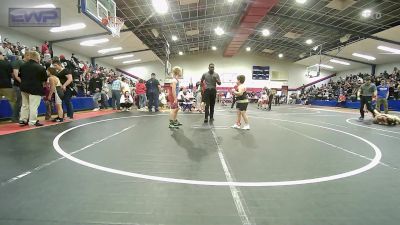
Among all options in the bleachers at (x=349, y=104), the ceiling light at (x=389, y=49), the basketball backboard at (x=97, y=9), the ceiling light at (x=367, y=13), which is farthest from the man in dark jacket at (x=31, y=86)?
the ceiling light at (x=389, y=49)

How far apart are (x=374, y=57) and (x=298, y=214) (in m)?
27.3

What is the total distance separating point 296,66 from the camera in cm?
3506

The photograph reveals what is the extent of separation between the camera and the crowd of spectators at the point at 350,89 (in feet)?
61.4

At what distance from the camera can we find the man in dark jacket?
6.19 m

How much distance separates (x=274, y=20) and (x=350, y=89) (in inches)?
427

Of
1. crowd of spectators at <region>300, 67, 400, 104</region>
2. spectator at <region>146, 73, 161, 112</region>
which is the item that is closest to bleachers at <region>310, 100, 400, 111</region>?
crowd of spectators at <region>300, 67, 400, 104</region>

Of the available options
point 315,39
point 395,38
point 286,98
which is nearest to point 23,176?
point 395,38

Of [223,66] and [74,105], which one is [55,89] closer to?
[74,105]

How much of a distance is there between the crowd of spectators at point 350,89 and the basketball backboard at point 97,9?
1670cm

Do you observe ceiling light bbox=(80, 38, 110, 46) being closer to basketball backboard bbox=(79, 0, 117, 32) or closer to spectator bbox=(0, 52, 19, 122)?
basketball backboard bbox=(79, 0, 117, 32)

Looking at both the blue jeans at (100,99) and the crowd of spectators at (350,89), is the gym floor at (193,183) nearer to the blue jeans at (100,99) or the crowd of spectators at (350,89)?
the blue jeans at (100,99)

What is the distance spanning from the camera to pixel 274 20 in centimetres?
1873

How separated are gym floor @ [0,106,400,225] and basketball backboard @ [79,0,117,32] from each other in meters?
5.11

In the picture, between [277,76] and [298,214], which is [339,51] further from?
[298,214]
